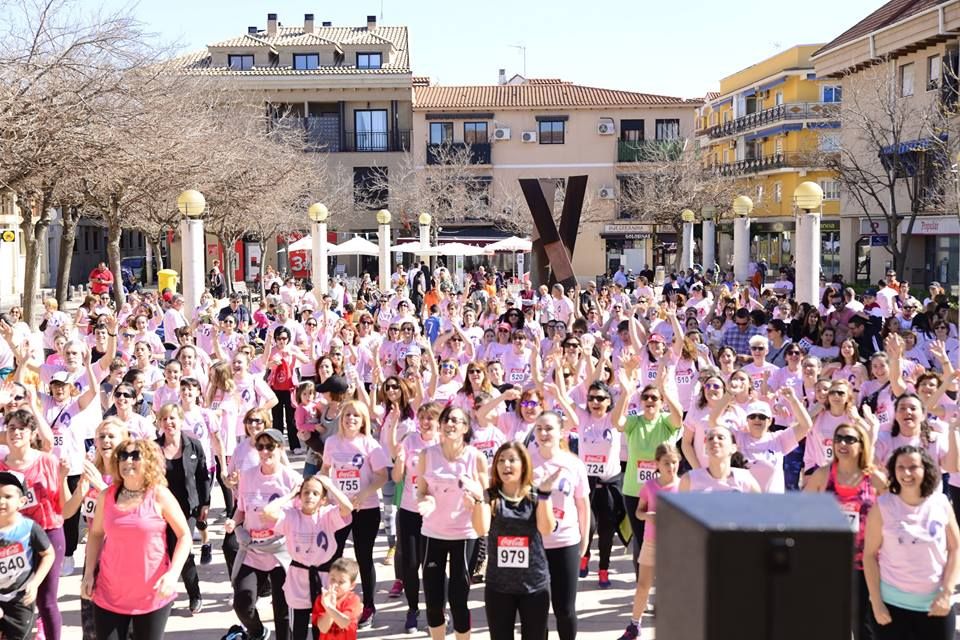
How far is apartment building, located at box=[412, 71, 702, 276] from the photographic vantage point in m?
54.8

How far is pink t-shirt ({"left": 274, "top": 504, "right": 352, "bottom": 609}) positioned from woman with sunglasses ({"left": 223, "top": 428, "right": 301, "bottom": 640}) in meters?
0.15

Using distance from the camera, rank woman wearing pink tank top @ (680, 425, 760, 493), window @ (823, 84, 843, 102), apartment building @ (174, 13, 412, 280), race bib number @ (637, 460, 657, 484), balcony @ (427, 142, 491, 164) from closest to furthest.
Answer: woman wearing pink tank top @ (680, 425, 760, 493) < race bib number @ (637, 460, 657, 484) < apartment building @ (174, 13, 412, 280) < balcony @ (427, 142, 491, 164) < window @ (823, 84, 843, 102)

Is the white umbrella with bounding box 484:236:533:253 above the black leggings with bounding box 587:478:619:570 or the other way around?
above

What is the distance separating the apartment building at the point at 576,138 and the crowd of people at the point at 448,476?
1737 inches

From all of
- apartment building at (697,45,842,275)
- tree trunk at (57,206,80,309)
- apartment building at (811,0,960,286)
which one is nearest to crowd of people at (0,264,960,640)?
tree trunk at (57,206,80,309)

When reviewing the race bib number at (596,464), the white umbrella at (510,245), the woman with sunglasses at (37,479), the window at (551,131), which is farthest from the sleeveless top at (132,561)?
the window at (551,131)

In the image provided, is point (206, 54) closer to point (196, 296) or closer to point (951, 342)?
point (196, 296)

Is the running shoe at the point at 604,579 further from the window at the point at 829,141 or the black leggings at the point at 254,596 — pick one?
the window at the point at 829,141

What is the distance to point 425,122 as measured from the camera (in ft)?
179

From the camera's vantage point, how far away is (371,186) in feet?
175

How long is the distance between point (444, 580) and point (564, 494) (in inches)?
41.0

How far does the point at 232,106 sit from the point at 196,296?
71.0 ft

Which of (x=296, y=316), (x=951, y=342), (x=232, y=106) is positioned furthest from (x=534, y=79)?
(x=951, y=342)

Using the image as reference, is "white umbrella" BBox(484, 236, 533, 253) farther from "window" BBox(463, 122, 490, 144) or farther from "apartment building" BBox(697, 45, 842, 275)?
"window" BBox(463, 122, 490, 144)
